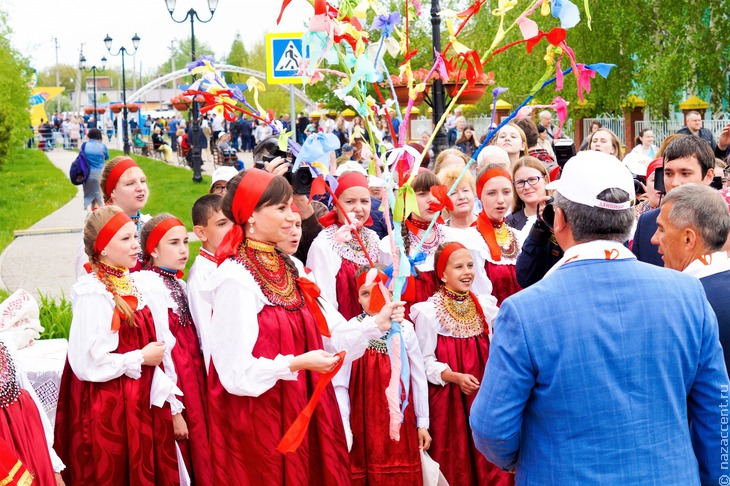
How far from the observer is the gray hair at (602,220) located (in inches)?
124

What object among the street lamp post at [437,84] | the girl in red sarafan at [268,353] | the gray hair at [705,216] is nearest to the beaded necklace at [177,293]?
the girl in red sarafan at [268,353]

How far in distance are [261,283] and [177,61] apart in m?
143

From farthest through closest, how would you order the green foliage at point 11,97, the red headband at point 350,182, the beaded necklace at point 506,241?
the green foliage at point 11,97, the beaded necklace at point 506,241, the red headband at point 350,182

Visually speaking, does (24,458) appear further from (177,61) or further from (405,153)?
(177,61)

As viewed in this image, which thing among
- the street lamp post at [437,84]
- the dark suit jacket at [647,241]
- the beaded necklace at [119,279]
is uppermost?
the street lamp post at [437,84]

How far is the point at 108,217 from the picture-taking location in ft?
16.8

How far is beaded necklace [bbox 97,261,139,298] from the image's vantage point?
5035mm

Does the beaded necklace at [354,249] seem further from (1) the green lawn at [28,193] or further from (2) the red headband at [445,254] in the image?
(1) the green lawn at [28,193]

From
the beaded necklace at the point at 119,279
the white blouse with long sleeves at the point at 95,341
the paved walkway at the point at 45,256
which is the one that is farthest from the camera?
the paved walkway at the point at 45,256

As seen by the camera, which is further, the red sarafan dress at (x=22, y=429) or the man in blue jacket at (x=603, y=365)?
the red sarafan dress at (x=22, y=429)

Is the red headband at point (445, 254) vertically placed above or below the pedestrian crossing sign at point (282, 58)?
below

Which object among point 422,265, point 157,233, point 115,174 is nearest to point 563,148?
point 422,265

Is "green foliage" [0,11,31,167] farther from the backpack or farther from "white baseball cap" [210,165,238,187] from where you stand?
"white baseball cap" [210,165,238,187]

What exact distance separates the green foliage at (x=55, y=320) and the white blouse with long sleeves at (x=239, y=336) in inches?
149
